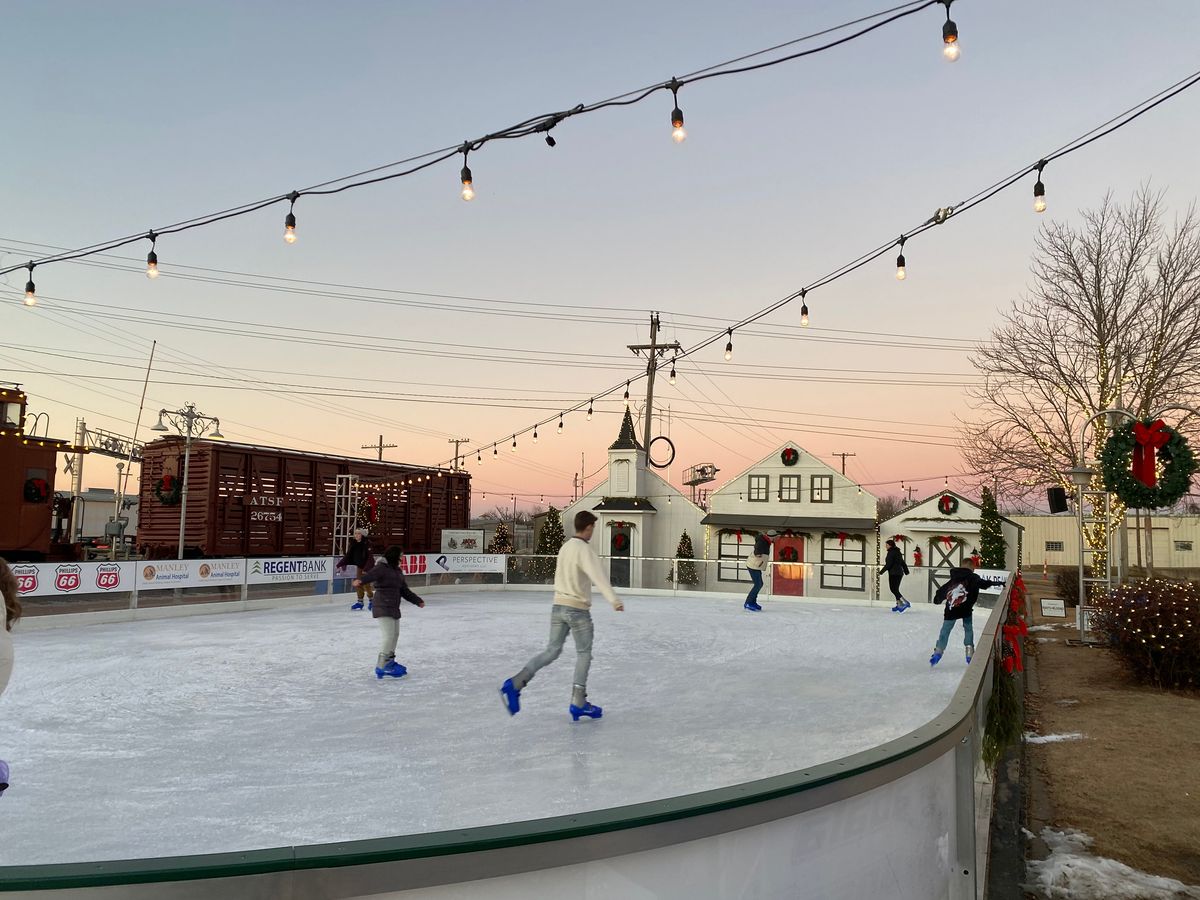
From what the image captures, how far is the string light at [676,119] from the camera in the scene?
6.90 m

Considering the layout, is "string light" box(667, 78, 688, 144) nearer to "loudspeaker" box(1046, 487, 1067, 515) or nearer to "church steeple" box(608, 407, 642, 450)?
"loudspeaker" box(1046, 487, 1067, 515)

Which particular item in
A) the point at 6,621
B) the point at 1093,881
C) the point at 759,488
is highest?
the point at 759,488

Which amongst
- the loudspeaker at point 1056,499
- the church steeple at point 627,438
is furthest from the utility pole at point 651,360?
the loudspeaker at point 1056,499

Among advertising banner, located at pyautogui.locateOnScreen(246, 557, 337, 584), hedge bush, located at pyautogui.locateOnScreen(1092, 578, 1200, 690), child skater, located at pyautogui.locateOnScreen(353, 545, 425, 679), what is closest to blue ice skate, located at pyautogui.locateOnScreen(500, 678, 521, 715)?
child skater, located at pyautogui.locateOnScreen(353, 545, 425, 679)

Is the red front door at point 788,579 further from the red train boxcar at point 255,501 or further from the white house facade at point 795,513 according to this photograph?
the red train boxcar at point 255,501

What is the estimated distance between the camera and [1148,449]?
13.0 meters

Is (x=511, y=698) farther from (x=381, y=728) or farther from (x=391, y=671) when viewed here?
(x=391, y=671)

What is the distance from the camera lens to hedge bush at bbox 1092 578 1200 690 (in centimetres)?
990

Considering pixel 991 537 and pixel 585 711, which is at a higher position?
pixel 991 537

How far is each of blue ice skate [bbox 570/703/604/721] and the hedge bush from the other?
7.91 metres

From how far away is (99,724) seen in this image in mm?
6602

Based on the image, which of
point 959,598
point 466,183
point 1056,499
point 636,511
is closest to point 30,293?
point 466,183

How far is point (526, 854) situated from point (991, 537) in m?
28.7

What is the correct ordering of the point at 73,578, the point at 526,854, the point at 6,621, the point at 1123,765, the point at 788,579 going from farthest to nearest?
the point at 788,579 → the point at 73,578 → the point at 1123,765 → the point at 6,621 → the point at 526,854
